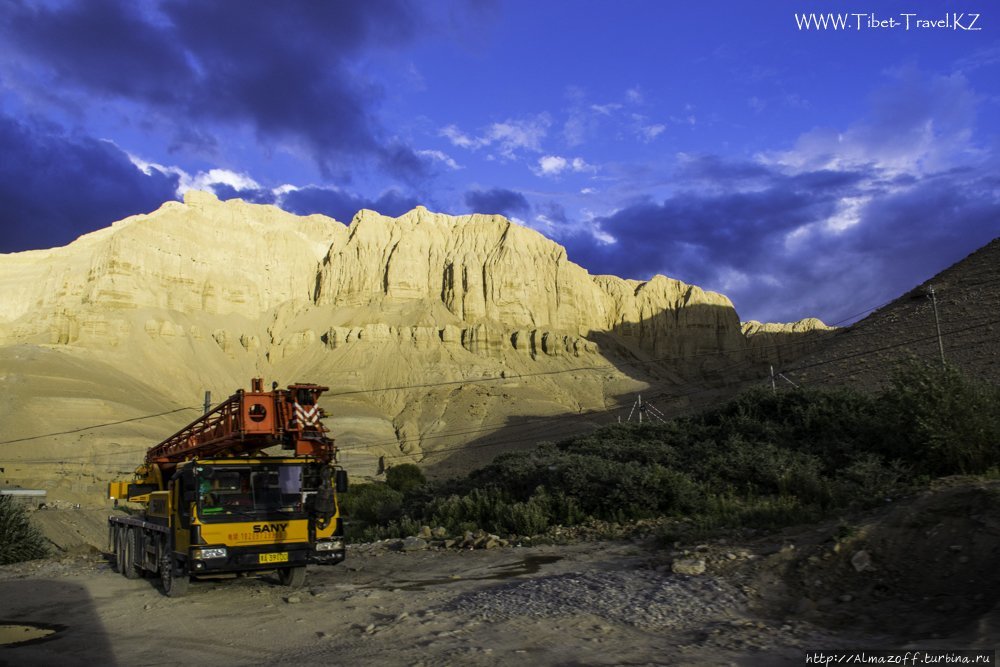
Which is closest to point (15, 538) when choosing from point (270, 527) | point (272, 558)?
point (270, 527)

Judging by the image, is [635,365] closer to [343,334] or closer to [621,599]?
[343,334]

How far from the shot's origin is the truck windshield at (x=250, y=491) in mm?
12047

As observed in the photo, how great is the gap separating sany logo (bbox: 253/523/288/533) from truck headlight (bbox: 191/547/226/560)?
604mm

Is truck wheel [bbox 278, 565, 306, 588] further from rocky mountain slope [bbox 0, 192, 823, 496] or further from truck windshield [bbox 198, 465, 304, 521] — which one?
rocky mountain slope [bbox 0, 192, 823, 496]

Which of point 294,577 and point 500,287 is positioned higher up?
point 500,287

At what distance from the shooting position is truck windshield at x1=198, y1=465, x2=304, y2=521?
39.5ft

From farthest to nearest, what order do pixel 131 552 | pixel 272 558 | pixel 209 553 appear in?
1. pixel 131 552
2. pixel 272 558
3. pixel 209 553

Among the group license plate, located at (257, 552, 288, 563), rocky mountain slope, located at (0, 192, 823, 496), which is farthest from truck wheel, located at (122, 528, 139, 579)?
rocky mountain slope, located at (0, 192, 823, 496)

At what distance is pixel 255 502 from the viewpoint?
40.4 feet

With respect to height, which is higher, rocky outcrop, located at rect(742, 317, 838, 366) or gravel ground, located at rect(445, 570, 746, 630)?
rocky outcrop, located at rect(742, 317, 838, 366)

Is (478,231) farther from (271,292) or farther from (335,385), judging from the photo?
(335,385)

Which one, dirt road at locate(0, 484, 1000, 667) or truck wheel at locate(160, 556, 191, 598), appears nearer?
dirt road at locate(0, 484, 1000, 667)

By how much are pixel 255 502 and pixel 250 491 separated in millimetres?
212

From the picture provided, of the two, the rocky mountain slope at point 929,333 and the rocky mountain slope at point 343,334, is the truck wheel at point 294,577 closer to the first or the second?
the rocky mountain slope at point 929,333
